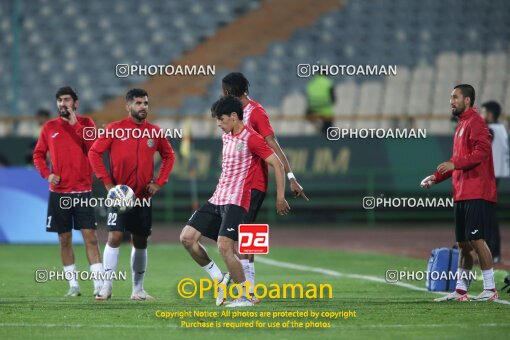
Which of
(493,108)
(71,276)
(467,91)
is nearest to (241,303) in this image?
(71,276)

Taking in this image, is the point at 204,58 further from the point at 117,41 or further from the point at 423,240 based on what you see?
the point at 423,240

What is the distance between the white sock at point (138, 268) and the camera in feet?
41.1

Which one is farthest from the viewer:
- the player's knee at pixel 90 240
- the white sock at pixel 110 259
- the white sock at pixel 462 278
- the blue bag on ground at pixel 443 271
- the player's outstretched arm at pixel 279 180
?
the blue bag on ground at pixel 443 271

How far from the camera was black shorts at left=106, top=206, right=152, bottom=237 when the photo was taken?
12344mm

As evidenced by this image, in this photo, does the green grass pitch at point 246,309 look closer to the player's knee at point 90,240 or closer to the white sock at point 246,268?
the white sock at point 246,268

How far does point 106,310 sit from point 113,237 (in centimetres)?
131

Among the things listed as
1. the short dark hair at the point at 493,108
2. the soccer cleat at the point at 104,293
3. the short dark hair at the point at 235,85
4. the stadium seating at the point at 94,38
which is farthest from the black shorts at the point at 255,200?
the stadium seating at the point at 94,38

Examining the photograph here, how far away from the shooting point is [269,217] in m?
28.2

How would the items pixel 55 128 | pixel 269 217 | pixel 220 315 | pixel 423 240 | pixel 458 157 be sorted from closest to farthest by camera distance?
pixel 220 315 → pixel 458 157 → pixel 55 128 → pixel 423 240 → pixel 269 217

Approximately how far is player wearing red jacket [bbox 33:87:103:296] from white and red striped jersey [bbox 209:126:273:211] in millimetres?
2277

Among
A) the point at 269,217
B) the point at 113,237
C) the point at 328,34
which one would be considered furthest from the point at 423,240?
the point at 113,237

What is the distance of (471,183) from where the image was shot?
12148 mm

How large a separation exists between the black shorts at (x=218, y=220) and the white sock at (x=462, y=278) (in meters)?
2.54

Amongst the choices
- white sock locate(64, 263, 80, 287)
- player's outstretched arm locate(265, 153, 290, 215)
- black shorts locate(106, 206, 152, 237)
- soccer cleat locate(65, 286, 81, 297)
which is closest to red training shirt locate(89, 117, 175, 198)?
black shorts locate(106, 206, 152, 237)
